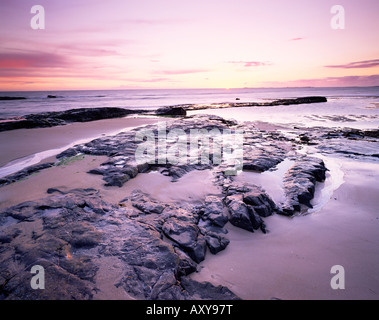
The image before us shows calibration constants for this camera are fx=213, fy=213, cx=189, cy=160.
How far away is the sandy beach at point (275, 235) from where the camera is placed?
2.42 metres

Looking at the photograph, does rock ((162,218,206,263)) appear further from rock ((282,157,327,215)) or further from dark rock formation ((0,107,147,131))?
dark rock formation ((0,107,147,131))

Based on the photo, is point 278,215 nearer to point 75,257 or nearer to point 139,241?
point 139,241

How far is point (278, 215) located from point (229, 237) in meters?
1.16

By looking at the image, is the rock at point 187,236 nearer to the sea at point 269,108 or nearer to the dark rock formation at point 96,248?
the dark rock formation at point 96,248

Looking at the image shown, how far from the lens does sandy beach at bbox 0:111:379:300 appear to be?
7.95 ft

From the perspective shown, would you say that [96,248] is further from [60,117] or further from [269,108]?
[269,108]

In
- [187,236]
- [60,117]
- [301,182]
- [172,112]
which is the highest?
[172,112]

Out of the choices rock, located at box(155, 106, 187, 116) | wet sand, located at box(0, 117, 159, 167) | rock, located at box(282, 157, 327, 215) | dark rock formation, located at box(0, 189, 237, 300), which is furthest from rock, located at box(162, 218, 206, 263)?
rock, located at box(155, 106, 187, 116)

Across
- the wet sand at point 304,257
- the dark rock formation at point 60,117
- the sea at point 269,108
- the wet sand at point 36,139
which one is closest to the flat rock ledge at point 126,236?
the wet sand at point 304,257

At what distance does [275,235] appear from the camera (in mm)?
3312

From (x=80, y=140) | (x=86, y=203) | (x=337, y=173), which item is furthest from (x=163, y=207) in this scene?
(x=80, y=140)

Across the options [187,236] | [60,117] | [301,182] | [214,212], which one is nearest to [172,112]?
[60,117]
